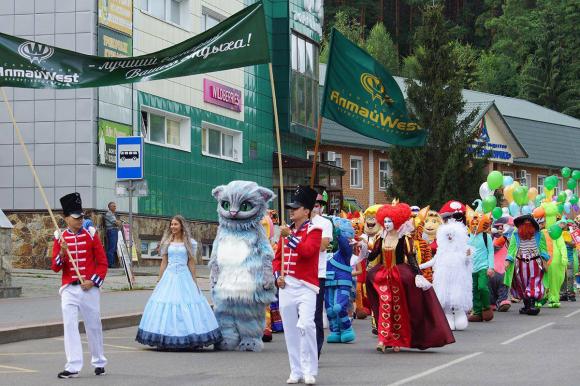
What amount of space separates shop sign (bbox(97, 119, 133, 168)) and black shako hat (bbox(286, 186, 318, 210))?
20.1m

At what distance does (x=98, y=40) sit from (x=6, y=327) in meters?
15.4

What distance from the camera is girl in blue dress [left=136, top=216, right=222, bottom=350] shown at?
15094mm

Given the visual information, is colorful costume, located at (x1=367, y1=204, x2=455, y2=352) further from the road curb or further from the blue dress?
the road curb

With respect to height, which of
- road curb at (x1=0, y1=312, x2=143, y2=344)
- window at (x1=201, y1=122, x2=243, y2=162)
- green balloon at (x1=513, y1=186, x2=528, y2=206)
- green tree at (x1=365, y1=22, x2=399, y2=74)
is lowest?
road curb at (x1=0, y1=312, x2=143, y2=344)

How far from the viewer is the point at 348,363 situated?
1369 centimetres

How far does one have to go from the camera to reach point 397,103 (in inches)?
647

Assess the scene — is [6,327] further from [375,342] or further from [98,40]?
[98,40]

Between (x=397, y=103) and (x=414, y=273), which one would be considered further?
(x=397, y=103)

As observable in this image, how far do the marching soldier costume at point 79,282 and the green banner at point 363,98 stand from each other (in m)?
3.62

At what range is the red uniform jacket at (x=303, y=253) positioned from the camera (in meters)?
11.9

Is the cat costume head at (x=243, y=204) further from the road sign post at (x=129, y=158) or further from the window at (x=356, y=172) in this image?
the window at (x=356, y=172)

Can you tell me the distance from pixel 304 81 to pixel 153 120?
31.7 ft

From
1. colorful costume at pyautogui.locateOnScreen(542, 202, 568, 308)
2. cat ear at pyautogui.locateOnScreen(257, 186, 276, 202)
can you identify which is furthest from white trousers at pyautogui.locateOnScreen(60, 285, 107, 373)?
colorful costume at pyautogui.locateOnScreen(542, 202, 568, 308)

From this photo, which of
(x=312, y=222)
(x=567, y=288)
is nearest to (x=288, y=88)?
(x=567, y=288)
